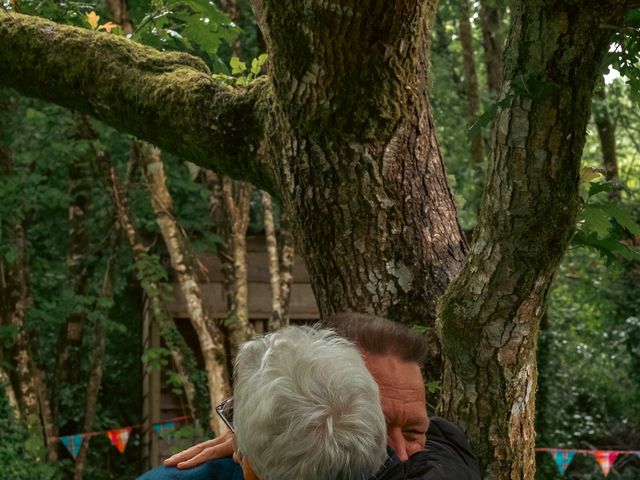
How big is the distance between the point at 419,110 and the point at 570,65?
84 centimetres

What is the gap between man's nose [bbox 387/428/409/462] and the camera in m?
2.02

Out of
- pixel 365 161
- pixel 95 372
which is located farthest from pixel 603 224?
pixel 95 372

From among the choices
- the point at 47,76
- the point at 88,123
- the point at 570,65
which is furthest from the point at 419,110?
the point at 88,123

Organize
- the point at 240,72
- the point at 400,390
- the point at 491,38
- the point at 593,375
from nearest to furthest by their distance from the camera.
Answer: the point at 400,390
the point at 240,72
the point at 491,38
the point at 593,375

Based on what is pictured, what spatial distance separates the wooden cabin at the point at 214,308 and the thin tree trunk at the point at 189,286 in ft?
10.3

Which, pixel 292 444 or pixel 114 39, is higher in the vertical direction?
pixel 114 39

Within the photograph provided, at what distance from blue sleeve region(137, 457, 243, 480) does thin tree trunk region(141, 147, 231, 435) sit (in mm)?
6516

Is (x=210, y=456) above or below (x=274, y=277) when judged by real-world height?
above

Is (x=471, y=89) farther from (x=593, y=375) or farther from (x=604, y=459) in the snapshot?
(x=604, y=459)

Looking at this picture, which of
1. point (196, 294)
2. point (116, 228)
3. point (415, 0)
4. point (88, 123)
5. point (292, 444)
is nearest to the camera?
point (292, 444)

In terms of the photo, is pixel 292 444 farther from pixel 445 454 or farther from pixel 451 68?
pixel 451 68

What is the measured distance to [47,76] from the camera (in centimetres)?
346

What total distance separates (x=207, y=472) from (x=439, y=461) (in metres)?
0.46

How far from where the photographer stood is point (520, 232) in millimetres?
2229
